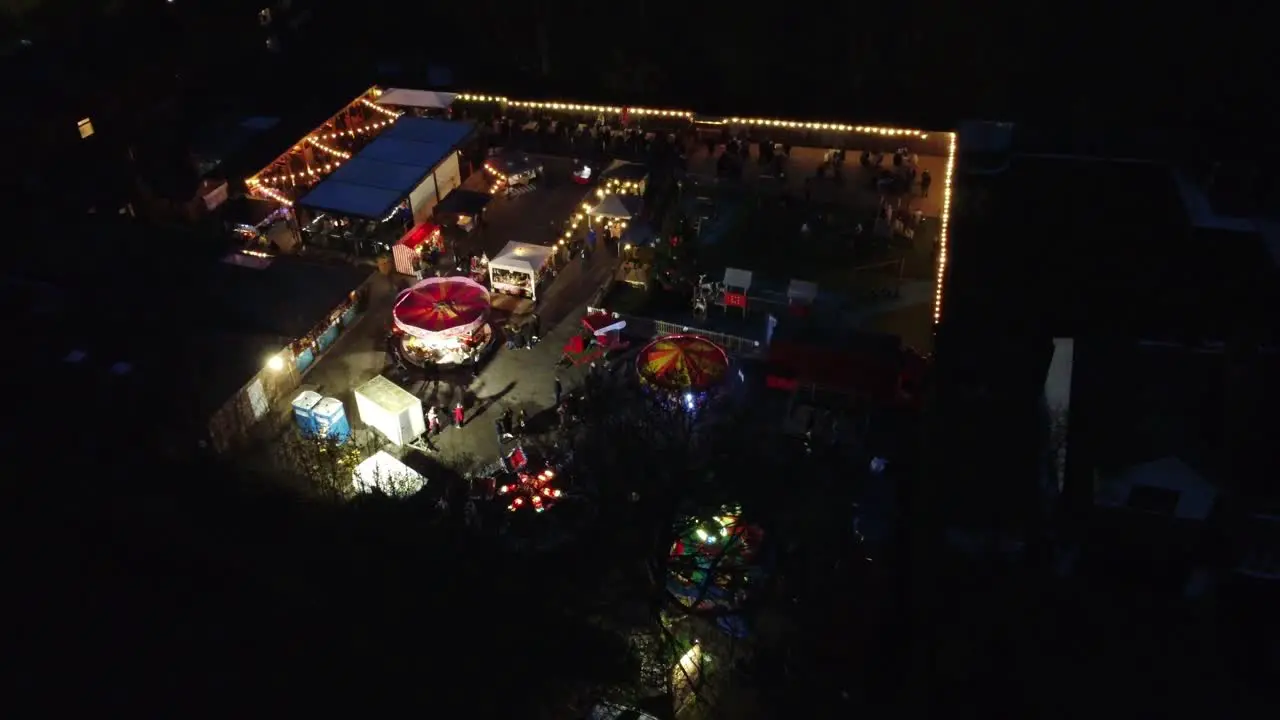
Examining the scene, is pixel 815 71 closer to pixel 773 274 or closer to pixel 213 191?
pixel 773 274

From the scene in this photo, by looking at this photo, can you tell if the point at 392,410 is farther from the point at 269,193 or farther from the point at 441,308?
the point at 269,193

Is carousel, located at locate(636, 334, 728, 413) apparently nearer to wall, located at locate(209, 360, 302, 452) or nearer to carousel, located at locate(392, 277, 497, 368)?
carousel, located at locate(392, 277, 497, 368)

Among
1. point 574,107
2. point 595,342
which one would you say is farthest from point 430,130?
point 595,342

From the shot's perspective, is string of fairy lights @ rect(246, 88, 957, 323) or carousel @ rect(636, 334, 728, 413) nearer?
carousel @ rect(636, 334, 728, 413)

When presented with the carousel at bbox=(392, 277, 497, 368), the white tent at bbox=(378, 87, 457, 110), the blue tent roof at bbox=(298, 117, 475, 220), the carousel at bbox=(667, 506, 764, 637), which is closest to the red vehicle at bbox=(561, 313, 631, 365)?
the carousel at bbox=(392, 277, 497, 368)

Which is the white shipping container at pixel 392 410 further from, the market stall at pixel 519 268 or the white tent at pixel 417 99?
the white tent at pixel 417 99

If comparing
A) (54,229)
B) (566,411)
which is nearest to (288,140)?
(54,229)
